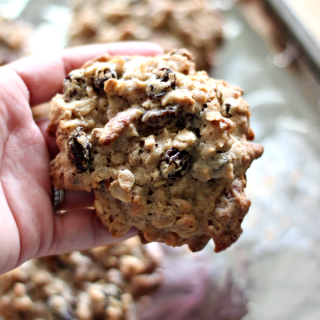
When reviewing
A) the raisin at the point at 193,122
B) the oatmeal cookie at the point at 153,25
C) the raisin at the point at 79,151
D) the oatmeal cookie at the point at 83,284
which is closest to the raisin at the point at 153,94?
the raisin at the point at 193,122

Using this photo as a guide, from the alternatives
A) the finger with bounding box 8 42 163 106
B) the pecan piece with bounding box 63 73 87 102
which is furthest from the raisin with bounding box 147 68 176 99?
the finger with bounding box 8 42 163 106

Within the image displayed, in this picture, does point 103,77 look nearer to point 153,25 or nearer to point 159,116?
point 159,116

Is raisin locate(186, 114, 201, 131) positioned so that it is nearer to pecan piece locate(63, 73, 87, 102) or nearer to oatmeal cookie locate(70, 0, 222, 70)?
pecan piece locate(63, 73, 87, 102)

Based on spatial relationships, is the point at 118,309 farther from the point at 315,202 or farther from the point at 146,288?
the point at 315,202

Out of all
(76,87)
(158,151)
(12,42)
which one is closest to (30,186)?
(76,87)

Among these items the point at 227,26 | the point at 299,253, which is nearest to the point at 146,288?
the point at 299,253

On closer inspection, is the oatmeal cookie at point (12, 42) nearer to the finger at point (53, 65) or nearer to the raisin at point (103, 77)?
the finger at point (53, 65)
